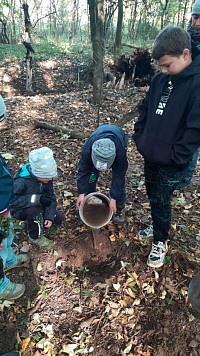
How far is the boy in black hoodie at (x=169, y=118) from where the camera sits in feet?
6.41

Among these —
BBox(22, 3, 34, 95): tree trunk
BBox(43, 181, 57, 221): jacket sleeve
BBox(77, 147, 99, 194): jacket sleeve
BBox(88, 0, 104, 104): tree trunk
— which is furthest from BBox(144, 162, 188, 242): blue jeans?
BBox(22, 3, 34, 95): tree trunk

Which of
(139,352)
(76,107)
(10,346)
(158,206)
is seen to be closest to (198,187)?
(158,206)

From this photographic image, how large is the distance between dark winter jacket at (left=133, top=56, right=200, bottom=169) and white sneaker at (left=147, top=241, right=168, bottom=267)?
93cm

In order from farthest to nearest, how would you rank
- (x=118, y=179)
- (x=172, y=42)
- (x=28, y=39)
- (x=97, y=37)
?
1. (x=28, y=39)
2. (x=97, y=37)
3. (x=118, y=179)
4. (x=172, y=42)

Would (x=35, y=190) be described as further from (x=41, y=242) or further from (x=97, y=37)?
Answer: (x=97, y=37)

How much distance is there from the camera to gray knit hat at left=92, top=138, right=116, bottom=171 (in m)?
2.47

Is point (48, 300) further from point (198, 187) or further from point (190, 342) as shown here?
point (198, 187)

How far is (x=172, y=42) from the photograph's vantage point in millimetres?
1909

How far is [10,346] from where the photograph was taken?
2.35m

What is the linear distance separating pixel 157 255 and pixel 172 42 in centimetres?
193

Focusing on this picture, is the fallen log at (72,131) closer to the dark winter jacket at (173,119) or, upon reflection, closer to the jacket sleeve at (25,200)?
the jacket sleeve at (25,200)

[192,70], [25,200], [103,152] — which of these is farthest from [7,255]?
[192,70]

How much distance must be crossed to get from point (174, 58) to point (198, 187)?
8.56ft

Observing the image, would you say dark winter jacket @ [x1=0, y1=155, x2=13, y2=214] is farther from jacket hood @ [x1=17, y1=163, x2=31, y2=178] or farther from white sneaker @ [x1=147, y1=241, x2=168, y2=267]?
white sneaker @ [x1=147, y1=241, x2=168, y2=267]
